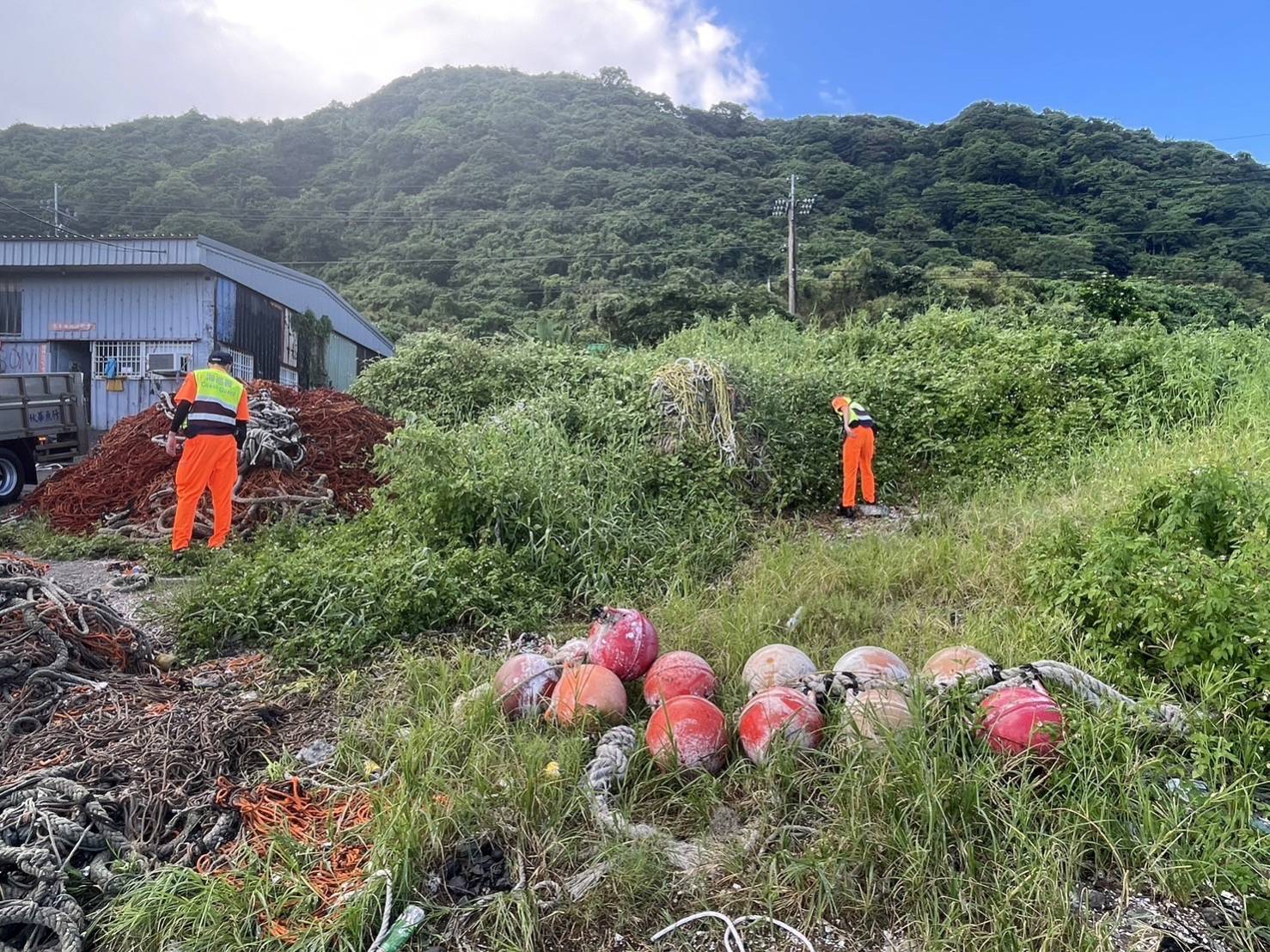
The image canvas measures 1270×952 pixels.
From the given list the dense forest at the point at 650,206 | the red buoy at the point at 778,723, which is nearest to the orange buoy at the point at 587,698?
the red buoy at the point at 778,723

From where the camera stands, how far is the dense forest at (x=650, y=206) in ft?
95.5

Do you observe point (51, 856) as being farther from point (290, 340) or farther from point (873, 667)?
point (290, 340)

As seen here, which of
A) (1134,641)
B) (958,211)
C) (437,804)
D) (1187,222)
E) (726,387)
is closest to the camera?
(437,804)

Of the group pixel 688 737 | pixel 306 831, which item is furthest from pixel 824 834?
pixel 306 831

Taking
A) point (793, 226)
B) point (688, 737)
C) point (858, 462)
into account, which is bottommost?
point (688, 737)

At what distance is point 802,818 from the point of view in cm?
268

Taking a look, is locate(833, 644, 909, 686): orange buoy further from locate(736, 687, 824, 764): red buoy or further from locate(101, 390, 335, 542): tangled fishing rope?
locate(101, 390, 335, 542): tangled fishing rope

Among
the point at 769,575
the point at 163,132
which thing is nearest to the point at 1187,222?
the point at 769,575

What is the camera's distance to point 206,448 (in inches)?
263

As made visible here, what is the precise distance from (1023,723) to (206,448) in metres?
6.60

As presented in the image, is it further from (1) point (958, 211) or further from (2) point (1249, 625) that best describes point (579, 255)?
(2) point (1249, 625)

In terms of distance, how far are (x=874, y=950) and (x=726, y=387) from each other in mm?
6612

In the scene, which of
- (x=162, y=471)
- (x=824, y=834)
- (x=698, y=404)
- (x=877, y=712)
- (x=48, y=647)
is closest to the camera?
(x=824, y=834)

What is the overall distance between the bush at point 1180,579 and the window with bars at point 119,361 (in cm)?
1822
